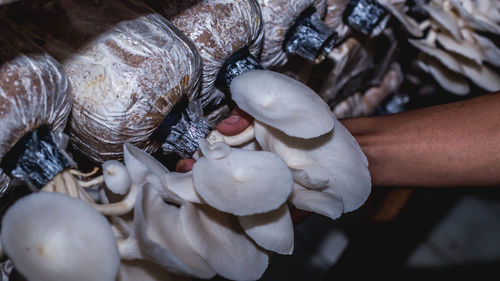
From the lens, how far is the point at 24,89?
1.68ft

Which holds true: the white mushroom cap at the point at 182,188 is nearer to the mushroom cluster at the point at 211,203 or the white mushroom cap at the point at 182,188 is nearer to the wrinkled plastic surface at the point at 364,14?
the mushroom cluster at the point at 211,203

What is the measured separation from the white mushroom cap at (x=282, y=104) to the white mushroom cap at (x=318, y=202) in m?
0.08

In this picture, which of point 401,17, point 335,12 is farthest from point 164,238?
point 401,17

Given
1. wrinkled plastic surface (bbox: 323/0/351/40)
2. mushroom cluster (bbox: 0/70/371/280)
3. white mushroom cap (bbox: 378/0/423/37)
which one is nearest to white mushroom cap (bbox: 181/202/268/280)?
mushroom cluster (bbox: 0/70/371/280)

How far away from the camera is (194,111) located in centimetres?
70

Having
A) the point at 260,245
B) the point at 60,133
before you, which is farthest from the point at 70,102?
the point at 260,245

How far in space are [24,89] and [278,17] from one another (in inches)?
18.4

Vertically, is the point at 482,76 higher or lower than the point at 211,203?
lower

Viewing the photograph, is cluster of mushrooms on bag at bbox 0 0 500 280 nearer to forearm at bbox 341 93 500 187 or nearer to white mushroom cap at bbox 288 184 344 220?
white mushroom cap at bbox 288 184 344 220

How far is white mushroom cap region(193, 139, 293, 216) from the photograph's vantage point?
54 centimetres

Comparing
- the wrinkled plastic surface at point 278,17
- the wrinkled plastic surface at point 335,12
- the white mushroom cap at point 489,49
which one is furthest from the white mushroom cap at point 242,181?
the white mushroom cap at point 489,49

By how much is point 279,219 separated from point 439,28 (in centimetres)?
79

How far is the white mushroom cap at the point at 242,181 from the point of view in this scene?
21.1 inches

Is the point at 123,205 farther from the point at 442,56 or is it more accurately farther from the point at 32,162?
the point at 442,56
